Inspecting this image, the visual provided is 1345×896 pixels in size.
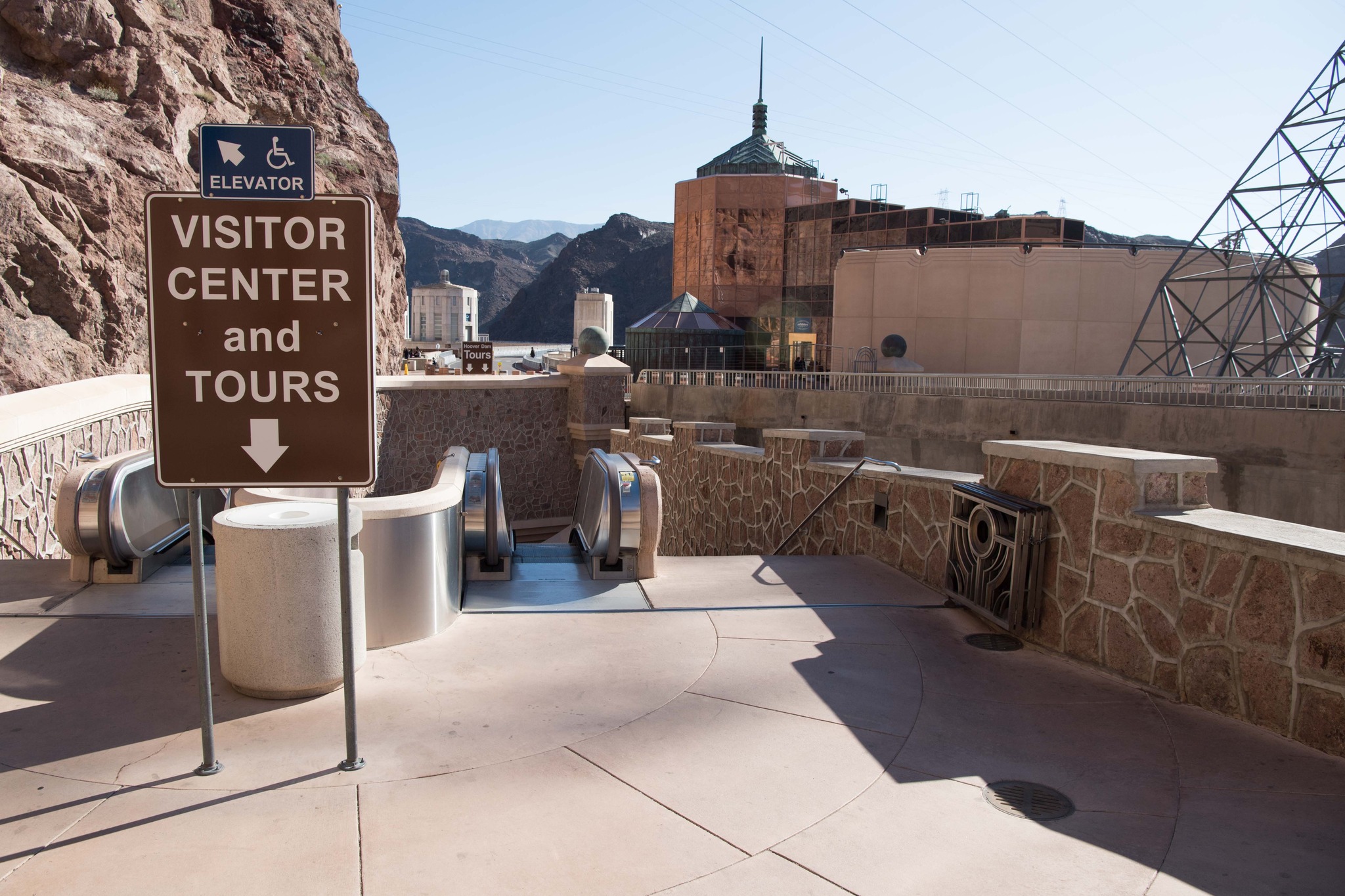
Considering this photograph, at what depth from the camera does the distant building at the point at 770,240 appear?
143 feet

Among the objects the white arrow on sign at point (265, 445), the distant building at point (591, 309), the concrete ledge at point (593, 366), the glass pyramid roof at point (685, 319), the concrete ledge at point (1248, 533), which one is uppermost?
the distant building at point (591, 309)

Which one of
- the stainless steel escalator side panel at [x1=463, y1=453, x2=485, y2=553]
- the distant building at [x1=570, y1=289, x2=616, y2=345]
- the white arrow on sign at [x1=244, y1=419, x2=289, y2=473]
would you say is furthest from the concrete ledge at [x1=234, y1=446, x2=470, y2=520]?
the distant building at [x1=570, y1=289, x2=616, y2=345]

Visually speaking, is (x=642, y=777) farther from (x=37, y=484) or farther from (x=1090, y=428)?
(x=1090, y=428)

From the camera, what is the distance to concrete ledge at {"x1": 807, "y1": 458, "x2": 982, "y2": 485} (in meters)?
7.62

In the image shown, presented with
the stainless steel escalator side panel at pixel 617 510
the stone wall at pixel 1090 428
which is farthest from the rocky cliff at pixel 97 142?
the stone wall at pixel 1090 428

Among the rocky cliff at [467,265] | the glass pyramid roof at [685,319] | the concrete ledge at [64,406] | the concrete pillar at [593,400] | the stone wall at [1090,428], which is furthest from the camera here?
the rocky cliff at [467,265]

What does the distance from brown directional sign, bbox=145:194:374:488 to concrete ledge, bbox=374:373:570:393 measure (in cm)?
1685

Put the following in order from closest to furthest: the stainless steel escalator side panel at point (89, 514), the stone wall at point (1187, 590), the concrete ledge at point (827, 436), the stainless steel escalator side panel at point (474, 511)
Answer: the stone wall at point (1187, 590) < the stainless steel escalator side panel at point (89, 514) < the stainless steel escalator side panel at point (474, 511) < the concrete ledge at point (827, 436)

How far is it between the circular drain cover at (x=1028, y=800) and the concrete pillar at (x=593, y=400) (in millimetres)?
19223

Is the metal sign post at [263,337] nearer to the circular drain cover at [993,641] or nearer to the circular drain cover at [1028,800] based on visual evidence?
the circular drain cover at [1028,800]

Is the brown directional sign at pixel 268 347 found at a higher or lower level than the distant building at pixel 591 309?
lower

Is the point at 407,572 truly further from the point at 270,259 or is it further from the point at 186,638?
the point at 270,259

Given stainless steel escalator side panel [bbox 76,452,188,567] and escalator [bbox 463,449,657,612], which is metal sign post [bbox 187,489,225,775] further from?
stainless steel escalator side panel [bbox 76,452,188,567]

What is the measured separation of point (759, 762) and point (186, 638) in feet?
12.5
